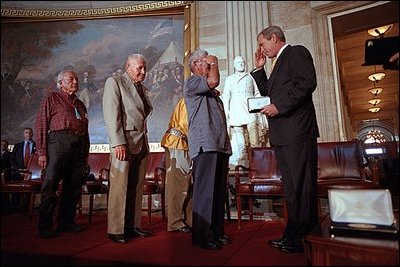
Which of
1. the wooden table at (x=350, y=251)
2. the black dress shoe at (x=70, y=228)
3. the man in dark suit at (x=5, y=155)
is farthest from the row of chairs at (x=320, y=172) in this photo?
the man in dark suit at (x=5, y=155)

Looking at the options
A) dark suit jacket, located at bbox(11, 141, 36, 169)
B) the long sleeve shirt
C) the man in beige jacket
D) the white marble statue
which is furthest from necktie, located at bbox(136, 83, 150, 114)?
dark suit jacket, located at bbox(11, 141, 36, 169)

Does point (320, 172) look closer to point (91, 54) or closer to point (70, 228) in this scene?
point (70, 228)

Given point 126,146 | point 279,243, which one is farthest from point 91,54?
point 279,243

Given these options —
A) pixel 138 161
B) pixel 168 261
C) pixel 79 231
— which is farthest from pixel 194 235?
pixel 79 231

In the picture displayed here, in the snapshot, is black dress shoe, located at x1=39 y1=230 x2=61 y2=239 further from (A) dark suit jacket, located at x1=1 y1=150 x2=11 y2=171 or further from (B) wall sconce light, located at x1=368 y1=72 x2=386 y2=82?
(B) wall sconce light, located at x1=368 y1=72 x2=386 y2=82

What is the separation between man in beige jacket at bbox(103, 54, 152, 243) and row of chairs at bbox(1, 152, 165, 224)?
86 centimetres

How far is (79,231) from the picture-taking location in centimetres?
281

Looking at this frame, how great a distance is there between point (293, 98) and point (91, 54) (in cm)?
513

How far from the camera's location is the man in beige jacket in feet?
7.41

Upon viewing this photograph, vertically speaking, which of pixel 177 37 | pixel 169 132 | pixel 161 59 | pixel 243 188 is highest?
pixel 177 37

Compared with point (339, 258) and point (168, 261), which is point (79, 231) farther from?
point (339, 258)

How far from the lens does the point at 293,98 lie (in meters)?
1.91

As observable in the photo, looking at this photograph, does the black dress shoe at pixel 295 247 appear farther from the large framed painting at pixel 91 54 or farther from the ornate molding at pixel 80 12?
the ornate molding at pixel 80 12

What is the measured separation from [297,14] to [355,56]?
10.6 feet
